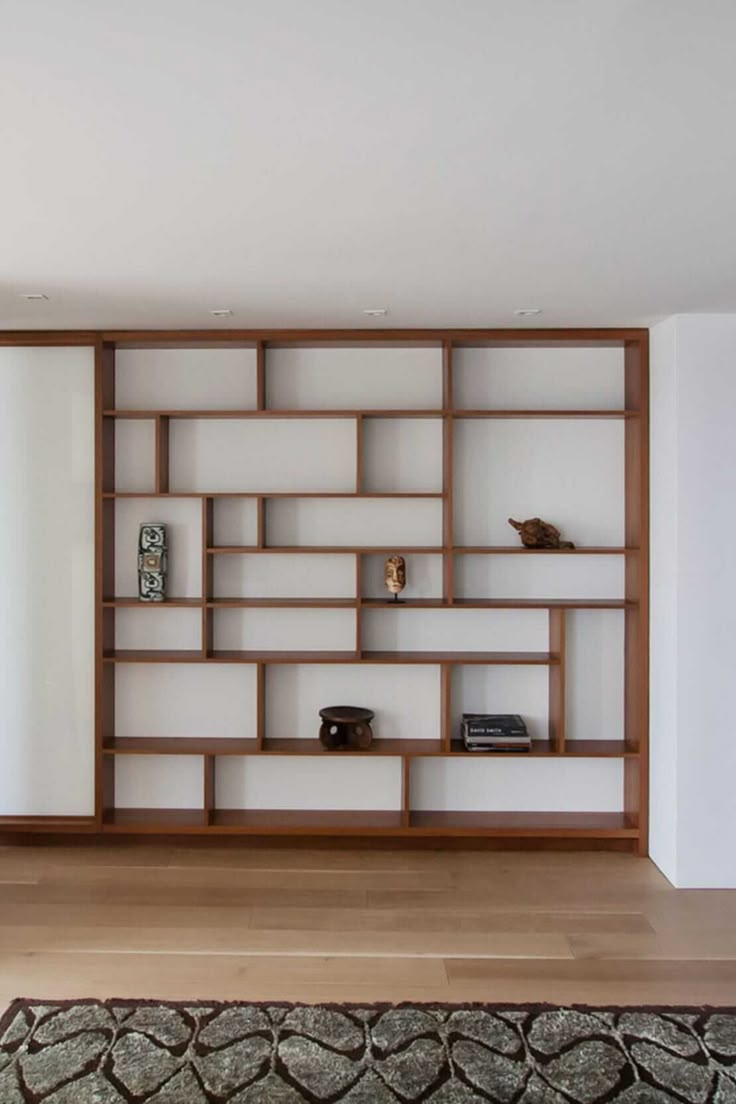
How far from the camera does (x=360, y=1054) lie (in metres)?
2.54

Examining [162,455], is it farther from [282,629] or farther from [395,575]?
[395,575]

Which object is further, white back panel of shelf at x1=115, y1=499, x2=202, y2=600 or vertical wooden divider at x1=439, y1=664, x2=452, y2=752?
white back panel of shelf at x1=115, y1=499, x2=202, y2=600

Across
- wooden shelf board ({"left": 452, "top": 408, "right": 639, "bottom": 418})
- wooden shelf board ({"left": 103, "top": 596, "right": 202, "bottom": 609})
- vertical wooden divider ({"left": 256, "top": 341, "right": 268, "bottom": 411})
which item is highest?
vertical wooden divider ({"left": 256, "top": 341, "right": 268, "bottom": 411})

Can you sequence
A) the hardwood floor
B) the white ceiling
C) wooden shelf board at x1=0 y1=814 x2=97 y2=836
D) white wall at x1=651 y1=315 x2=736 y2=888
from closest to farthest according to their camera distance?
the white ceiling, the hardwood floor, white wall at x1=651 y1=315 x2=736 y2=888, wooden shelf board at x1=0 y1=814 x2=97 y2=836

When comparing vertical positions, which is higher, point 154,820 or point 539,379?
point 539,379

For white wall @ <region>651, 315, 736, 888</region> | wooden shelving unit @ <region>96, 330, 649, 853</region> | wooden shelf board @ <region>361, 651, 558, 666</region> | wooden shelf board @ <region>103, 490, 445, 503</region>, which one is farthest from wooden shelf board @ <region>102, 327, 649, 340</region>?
wooden shelf board @ <region>361, 651, 558, 666</region>

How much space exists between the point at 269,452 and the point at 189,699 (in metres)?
1.31

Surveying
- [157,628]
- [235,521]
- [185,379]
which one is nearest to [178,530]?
[235,521]

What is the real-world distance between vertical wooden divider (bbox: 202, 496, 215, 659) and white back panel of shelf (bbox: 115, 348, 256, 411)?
1.69ft

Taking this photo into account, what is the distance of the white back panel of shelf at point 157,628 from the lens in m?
4.20

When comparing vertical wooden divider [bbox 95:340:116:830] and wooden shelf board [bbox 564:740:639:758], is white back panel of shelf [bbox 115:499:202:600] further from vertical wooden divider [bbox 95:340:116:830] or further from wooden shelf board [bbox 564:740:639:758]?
wooden shelf board [bbox 564:740:639:758]

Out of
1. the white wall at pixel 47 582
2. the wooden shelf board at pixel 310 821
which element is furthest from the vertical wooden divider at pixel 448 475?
the white wall at pixel 47 582

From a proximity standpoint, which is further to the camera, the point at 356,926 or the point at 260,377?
the point at 260,377

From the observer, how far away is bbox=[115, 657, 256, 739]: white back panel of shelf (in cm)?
420
